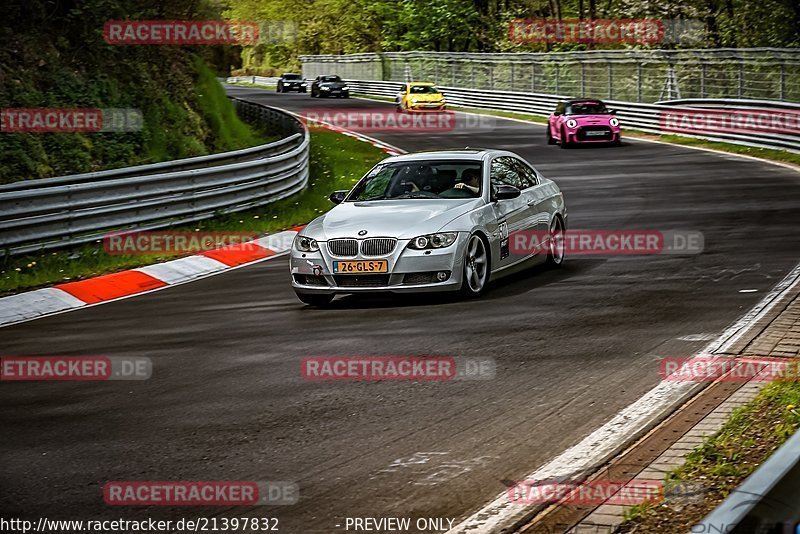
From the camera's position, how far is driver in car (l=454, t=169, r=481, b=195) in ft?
41.0

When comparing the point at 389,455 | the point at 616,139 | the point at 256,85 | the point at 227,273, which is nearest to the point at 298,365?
the point at 389,455

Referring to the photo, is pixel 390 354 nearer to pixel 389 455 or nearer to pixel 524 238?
A: pixel 389 455

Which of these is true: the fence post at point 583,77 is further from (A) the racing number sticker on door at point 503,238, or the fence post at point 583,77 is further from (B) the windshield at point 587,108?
(A) the racing number sticker on door at point 503,238

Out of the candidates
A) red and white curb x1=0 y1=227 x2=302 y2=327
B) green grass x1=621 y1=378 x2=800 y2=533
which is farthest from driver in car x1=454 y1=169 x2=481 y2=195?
green grass x1=621 y1=378 x2=800 y2=533

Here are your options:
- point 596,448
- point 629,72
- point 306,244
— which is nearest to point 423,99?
point 629,72

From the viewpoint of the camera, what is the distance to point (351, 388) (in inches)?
317

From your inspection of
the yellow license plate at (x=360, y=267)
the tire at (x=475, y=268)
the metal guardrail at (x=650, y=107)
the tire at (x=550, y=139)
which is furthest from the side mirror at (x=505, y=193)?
the tire at (x=550, y=139)

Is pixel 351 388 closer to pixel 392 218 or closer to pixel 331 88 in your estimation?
pixel 392 218

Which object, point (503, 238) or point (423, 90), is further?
point (423, 90)

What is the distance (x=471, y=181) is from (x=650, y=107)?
91.2 feet

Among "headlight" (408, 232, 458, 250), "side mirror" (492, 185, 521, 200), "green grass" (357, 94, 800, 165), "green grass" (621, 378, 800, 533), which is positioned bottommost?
"green grass" (357, 94, 800, 165)

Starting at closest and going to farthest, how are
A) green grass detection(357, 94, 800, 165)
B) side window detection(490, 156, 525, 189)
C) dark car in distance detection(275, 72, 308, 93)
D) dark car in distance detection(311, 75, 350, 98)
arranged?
side window detection(490, 156, 525, 189)
green grass detection(357, 94, 800, 165)
dark car in distance detection(311, 75, 350, 98)
dark car in distance detection(275, 72, 308, 93)

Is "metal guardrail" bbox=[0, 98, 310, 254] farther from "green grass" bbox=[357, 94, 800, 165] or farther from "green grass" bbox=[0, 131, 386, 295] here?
"green grass" bbox=[357, 94, 800, 165]

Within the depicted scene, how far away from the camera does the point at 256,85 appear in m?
108
